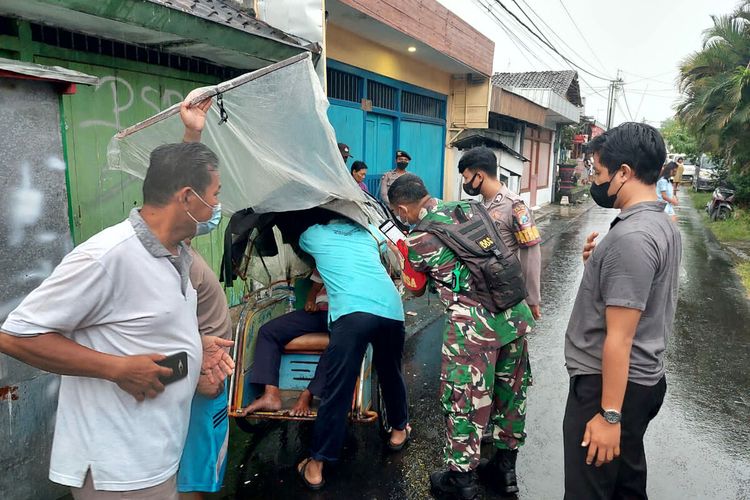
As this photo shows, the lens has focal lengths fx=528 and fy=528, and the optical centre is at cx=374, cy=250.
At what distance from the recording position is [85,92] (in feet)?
13.0

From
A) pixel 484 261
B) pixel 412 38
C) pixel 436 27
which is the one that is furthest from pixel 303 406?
pixel 436 27

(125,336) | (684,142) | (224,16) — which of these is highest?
(684,142)

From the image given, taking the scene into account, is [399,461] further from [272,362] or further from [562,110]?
[562,110]

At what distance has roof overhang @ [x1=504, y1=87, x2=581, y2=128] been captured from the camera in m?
14.1

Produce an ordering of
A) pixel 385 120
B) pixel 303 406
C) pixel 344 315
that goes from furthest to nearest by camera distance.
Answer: pixel 385 120
pixel 303 406
pixel 344 315

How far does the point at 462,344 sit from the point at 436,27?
7.19 metres

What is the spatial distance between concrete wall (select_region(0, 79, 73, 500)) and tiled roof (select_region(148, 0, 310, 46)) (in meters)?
1.52

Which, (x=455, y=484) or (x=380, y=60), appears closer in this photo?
(x=455, y=484)

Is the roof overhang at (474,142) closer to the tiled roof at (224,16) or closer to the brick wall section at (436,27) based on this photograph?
the brick wall section at (436,27)

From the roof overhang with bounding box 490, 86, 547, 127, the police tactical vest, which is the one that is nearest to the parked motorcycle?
the roof overhang with bounding box 490, 86, 547, 127

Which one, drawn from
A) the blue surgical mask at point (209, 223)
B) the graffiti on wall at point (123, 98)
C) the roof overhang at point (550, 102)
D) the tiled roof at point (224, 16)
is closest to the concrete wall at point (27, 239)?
the blue surgical mask at point (209, 223)

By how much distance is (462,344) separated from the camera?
282 centimetres

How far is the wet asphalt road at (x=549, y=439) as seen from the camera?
315cm

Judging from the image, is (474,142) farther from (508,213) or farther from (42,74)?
(42,74)
